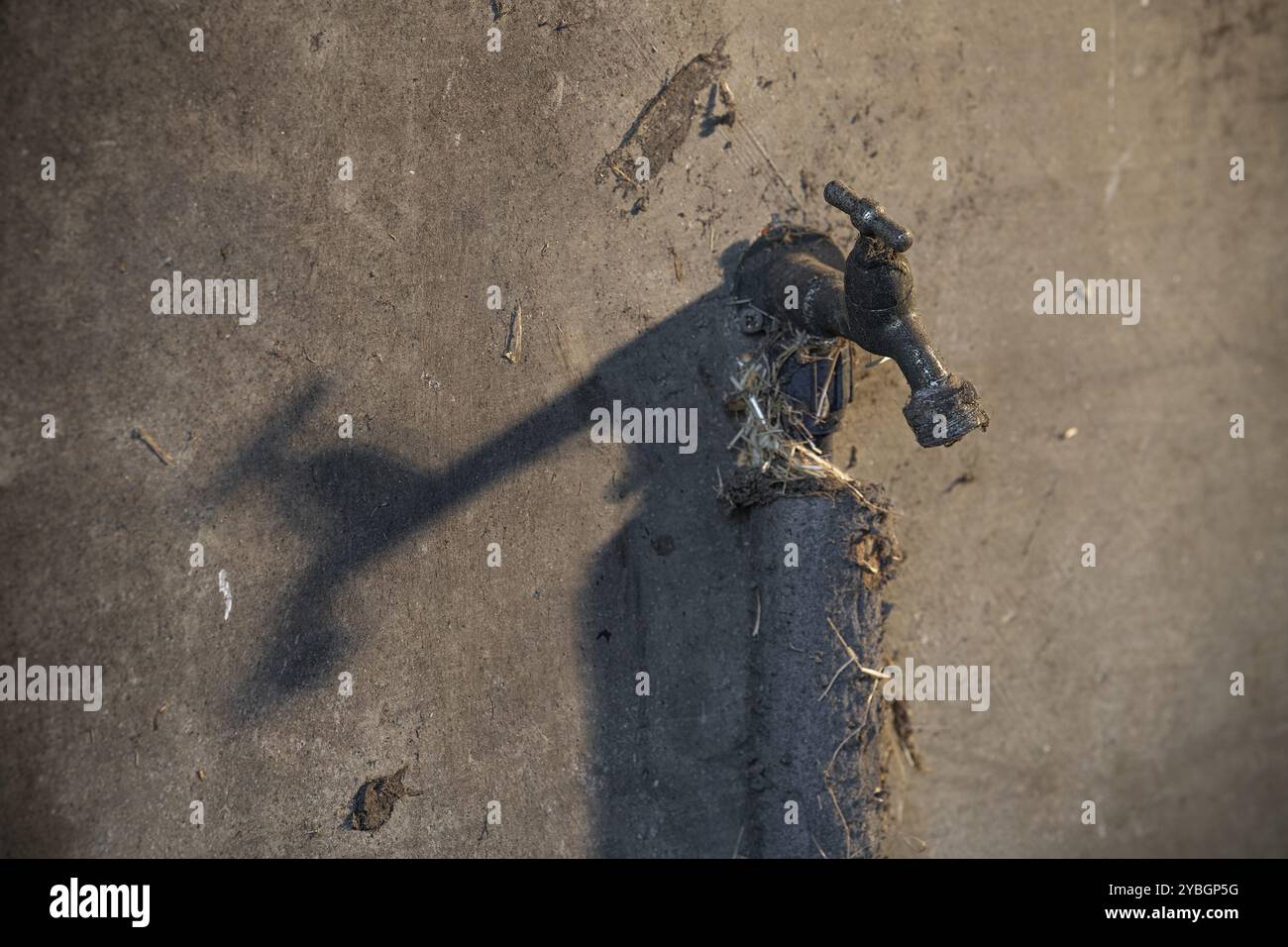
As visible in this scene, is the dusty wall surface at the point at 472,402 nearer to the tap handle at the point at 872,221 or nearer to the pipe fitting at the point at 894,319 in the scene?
the pipe fitting at the point at 894,319

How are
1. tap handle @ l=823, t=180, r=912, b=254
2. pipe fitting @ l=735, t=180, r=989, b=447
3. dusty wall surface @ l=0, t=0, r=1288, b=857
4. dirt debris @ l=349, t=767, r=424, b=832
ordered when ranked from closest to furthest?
1. tap handle @ l=823, t=180, r=912, b=254
2. pipe fitting @ l=735, t=180, r=989, b=447
3. dusty wall surface @ l=0, t=0, r=1288, b=857
4. dirt debris @ l=349, t=767, r=424, b=832

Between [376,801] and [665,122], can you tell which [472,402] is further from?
[376,801]

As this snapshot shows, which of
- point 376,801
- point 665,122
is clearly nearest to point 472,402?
point 665,122

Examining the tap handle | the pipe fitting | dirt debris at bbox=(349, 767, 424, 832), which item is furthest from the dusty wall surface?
the tap handle

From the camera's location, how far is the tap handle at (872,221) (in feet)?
9.55

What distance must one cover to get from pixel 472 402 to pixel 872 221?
198cm

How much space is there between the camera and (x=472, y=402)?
4.05m

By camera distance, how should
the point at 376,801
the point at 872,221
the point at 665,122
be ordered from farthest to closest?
1. the point at 665,122
2. the point at 376,801
3. the point at 872,221

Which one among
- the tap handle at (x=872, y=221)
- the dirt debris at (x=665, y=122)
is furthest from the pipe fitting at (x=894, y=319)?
the dirt debris at (x=665, y=122)

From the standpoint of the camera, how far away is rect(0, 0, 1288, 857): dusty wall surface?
12.9 feet

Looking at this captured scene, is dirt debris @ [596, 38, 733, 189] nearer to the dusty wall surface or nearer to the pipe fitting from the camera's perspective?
the dusty wall surface

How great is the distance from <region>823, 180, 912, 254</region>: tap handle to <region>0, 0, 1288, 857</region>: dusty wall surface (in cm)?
116

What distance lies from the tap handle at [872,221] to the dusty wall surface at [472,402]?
3.81 feet

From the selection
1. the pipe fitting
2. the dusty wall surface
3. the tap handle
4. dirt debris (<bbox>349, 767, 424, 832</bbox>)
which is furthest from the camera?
dirt debris (<bbox>349, 767, 424, 832</bbox>)
